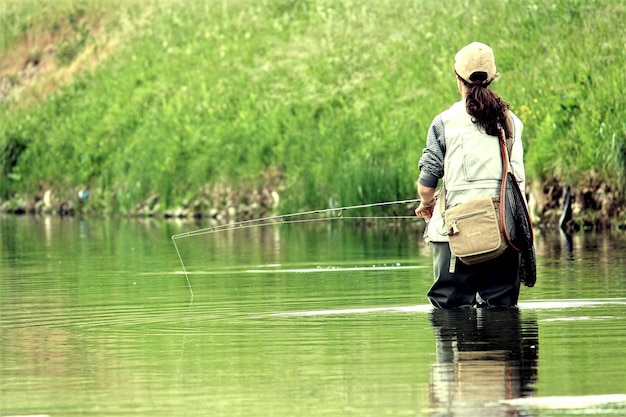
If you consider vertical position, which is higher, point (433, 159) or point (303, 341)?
point (433, 159)

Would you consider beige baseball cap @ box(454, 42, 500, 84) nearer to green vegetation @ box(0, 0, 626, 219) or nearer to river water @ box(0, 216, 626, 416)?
river water @ box(0, 216, 626, 416)

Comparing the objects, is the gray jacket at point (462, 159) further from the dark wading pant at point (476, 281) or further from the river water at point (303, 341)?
the river water at point (303, 341)

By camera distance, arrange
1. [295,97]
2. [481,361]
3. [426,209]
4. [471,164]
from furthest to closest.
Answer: [295,97]
[426,209]
[471,164]
[481,361]

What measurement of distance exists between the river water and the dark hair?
1.03 meters

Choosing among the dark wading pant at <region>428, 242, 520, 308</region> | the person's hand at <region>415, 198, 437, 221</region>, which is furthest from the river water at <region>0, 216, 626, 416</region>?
the person's hand at <region>415, 198, 437, 221</region>

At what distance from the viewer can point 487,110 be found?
991 cm

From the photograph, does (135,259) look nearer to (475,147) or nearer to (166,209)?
(475,147)

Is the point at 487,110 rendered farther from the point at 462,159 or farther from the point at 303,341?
the point at 303,341

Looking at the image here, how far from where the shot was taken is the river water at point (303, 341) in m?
7.08

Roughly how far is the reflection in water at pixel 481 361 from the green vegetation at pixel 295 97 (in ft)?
39.6

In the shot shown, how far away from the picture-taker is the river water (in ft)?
23.2

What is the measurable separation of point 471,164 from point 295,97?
1007 inches

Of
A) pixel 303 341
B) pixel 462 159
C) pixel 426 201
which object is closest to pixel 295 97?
pixel 426 201

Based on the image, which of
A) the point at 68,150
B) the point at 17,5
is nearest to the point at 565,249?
the point at 68,150
